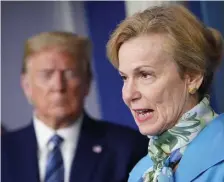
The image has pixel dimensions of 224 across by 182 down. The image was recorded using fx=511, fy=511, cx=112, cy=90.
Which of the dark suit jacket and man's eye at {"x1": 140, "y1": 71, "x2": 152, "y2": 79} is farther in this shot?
the dark suit jacket

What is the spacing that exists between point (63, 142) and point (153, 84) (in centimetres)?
64

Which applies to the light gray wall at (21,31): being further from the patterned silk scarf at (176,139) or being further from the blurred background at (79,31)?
the patterned silk scarf at (176,139)

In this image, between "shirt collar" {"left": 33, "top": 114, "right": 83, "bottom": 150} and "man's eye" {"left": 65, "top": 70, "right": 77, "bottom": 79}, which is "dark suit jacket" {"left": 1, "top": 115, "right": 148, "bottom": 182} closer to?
"shirt collar" {"left": 33, "top": 114, "right": 83, "bottom": 150}

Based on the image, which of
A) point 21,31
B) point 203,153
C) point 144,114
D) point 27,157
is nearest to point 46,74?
point 21,31

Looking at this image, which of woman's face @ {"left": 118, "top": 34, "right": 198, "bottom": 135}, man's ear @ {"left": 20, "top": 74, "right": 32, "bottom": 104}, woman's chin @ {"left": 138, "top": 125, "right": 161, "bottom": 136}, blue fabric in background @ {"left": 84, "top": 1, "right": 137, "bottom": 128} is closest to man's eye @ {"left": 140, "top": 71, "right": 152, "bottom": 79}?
woman's face @ {"left": 118, "top": 34, "right": 198, "bottom": 135}

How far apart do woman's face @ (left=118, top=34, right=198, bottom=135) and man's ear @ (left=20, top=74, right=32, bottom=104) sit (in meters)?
0.62

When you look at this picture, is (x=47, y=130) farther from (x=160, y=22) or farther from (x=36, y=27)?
(x=160, y=22)

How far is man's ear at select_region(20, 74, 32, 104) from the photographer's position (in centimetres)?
175

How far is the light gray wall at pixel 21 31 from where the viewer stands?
5.78 feet

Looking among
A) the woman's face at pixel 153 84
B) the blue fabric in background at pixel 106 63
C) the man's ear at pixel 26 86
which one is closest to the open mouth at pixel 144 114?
the woman's face at pixel 153 84

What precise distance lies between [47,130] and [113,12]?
1.53ft

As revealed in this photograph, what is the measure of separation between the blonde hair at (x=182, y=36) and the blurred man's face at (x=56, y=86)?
1.67ft

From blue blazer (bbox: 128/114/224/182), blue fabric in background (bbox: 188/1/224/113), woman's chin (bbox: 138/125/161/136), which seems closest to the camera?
blue blazer (bbox: 128/114/224/182)

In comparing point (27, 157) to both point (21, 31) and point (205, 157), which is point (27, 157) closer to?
point (21, 31)
